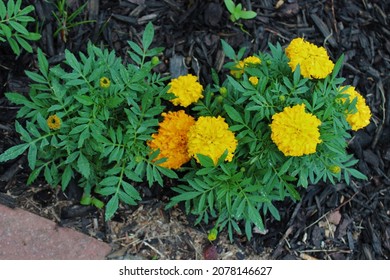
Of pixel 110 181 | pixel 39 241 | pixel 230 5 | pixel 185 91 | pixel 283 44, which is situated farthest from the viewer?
pixel 283 44

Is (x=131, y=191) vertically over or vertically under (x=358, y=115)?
under

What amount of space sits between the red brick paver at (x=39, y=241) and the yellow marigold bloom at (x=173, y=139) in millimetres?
698

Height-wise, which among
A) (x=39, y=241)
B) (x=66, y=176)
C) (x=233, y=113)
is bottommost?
(x=39, y=241)

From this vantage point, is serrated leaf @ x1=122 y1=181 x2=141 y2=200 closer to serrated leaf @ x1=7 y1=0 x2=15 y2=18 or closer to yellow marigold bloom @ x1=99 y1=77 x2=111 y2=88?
yellow marigold bloom @ x1=99 y1=77 x2=111 y2=88

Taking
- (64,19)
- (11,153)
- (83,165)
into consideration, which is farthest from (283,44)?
(11,153)

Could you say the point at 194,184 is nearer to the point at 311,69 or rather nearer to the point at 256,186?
the point at 256,186

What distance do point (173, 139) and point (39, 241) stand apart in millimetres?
935

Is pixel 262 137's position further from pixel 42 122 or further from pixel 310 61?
pixel 42 122

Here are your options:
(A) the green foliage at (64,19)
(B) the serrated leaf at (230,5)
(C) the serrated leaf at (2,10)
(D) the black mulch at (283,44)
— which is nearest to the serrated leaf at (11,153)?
(D) the black mulch at (283,44)

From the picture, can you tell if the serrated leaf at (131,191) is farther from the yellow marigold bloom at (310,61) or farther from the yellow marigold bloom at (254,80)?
the yellow marigold bloom at (310,61)

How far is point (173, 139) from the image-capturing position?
248 cm

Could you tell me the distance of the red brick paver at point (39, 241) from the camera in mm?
2748

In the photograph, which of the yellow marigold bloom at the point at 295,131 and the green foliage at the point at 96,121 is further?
the green foliage at the point at 96,121

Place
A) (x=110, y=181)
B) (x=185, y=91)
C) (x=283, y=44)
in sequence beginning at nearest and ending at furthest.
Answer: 1. (x=110, y=181)
2. (x=185, y=91)
3. (x=283, y=44)
